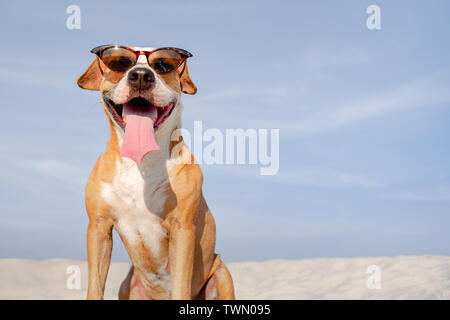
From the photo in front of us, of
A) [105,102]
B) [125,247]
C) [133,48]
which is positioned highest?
[133,48]

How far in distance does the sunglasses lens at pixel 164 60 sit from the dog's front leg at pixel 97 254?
1348 millimetres

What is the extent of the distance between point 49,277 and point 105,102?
25.1 feet

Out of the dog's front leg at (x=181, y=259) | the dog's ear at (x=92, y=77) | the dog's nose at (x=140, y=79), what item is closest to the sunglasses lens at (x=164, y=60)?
the dog's nose at (x=140, y=79)

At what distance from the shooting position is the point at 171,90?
4.34 m

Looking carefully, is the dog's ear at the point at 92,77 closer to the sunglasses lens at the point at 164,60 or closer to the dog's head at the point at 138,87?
the dog's head at the point at 138,87

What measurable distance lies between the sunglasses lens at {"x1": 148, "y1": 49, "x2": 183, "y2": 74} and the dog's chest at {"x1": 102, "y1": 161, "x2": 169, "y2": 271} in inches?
32.8

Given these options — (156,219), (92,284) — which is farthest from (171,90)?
(92,284)

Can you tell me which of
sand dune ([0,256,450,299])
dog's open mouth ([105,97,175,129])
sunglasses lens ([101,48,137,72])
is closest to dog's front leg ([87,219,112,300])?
dog's open mouth ([105,97,175,129])

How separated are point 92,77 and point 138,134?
0.91 m

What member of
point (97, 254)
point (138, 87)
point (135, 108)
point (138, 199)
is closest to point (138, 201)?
point (138, 199)

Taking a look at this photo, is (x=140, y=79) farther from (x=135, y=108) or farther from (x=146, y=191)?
(x=146, y=191)

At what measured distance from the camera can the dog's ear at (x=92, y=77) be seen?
465 cm
